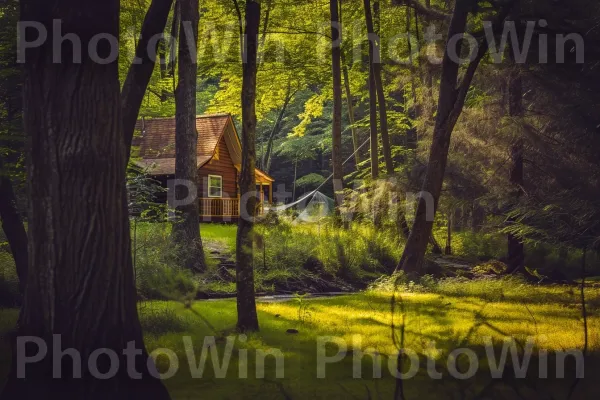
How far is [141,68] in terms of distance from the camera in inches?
285

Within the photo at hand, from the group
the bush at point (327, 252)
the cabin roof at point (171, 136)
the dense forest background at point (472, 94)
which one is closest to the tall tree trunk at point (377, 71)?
the dense forest background at point (472, 94)

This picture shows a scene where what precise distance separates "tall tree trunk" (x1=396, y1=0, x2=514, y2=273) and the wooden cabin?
57.3ft

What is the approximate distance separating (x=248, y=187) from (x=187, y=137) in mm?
8950

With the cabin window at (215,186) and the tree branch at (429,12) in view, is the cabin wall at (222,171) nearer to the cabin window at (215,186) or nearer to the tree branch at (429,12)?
the cabin window at (215,186)

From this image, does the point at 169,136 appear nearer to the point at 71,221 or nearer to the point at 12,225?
the point at 12,225

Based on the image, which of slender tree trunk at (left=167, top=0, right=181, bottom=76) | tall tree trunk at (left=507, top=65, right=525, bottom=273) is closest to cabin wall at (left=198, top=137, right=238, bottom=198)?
slender tree trunk at (left=167, top=0, right=181, bottom=76)

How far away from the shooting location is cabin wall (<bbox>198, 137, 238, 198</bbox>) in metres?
33.2

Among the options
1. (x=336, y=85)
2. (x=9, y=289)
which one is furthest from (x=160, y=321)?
(x=336, y=85)

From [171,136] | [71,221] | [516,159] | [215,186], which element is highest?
[171,136]

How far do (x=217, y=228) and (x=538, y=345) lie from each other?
70.3 feet

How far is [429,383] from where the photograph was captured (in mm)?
6094

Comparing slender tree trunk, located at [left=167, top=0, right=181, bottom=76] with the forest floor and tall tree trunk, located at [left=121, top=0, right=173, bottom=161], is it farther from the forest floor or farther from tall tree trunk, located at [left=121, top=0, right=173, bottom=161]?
tall tree trunk, located at [left=121, top=0, right=173, bottom=161]

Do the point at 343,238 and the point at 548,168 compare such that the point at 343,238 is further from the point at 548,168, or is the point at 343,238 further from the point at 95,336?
the point at 95,336

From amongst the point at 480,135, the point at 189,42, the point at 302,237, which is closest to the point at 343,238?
the point at 302,237
